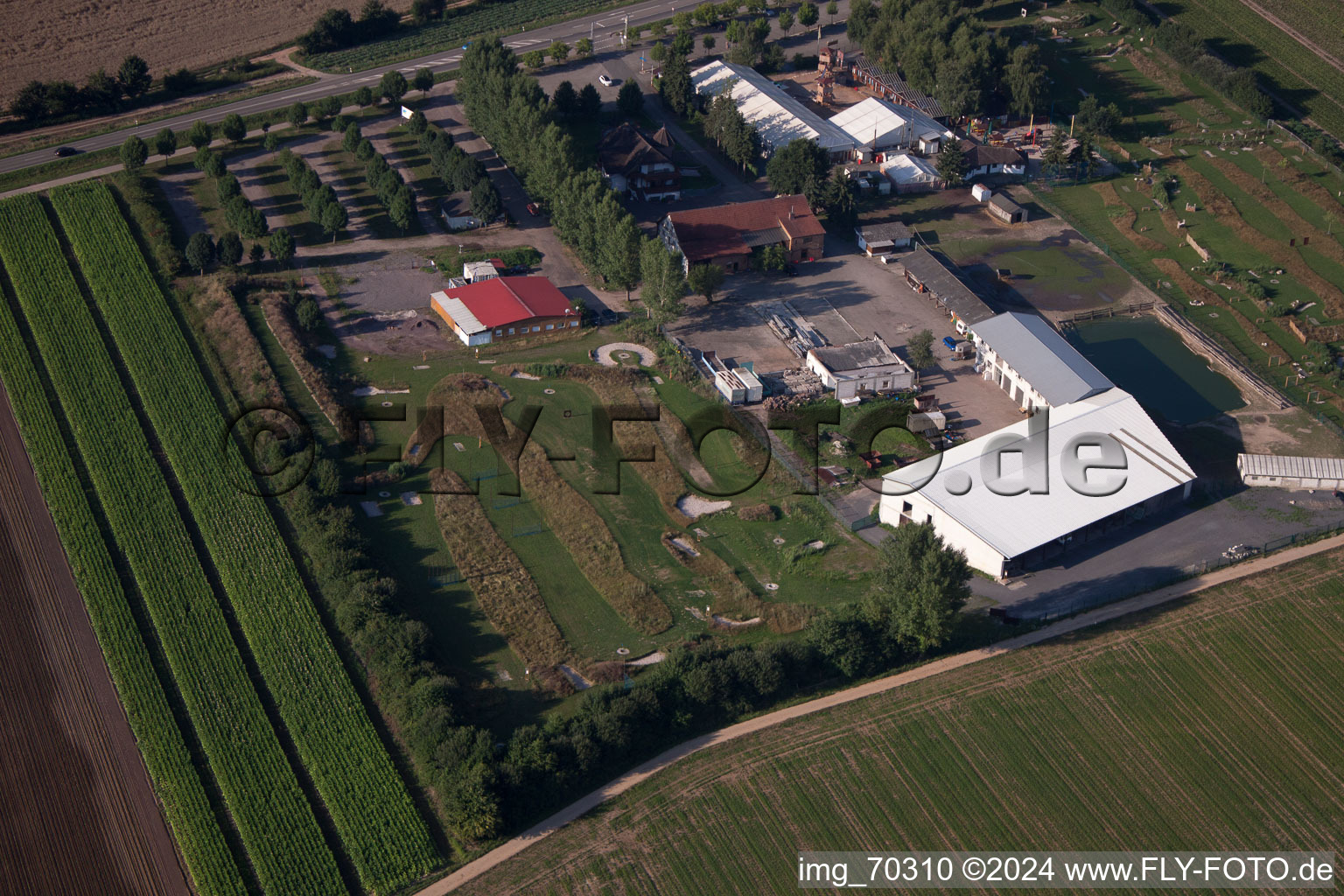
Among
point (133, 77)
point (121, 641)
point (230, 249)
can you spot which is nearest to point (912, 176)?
point (230, 249)

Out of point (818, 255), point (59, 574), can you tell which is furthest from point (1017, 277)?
point (59, 574)

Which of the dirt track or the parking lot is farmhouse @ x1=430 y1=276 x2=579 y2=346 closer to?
Result: the parking lot

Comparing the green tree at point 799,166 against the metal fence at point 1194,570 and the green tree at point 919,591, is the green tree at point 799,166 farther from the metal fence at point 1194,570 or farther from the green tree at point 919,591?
the green tree at point 919,591

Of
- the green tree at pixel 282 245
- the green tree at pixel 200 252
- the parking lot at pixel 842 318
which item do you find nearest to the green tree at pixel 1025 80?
the parking lot at pixel 842 318

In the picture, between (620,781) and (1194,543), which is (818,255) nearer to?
(1194,543)

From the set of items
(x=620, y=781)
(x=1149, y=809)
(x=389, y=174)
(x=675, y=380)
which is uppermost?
(x=389, y=174)

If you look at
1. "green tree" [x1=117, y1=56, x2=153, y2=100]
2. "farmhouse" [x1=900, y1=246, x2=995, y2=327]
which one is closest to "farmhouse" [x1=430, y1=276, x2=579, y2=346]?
"farmhouse" [x1=900, y1=246, x2=995, y2=327]

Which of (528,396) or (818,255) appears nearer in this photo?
(528,396)
